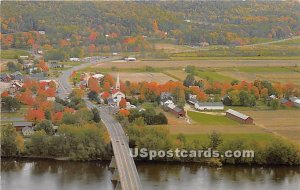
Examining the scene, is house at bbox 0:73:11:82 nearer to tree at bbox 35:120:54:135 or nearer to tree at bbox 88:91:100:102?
tree at bbox 88:91:100:102

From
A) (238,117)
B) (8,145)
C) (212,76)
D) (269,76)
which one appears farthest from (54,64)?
(8,145)

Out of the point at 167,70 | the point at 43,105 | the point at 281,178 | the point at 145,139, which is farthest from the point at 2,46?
the point at 281,178

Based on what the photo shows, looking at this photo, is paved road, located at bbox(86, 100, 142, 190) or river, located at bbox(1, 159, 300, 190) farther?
river, located at bbox(1, 159, 300, 190)

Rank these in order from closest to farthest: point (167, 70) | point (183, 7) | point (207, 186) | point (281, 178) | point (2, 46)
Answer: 1. point (207, 186)
2. point (281, 178)
3. point (167, 70)
4. point (2, 46)
5. point (183, 7)

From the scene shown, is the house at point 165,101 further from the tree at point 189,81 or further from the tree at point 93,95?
the tree at point 189,81

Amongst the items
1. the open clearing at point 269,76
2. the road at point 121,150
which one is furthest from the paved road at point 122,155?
the open clearing at point 269,76

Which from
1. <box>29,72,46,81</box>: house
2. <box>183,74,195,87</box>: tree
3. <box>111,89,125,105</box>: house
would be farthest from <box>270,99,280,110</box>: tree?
<box>29,72,46,81</box>: house

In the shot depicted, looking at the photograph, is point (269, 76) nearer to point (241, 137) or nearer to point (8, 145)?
point (241, 137)

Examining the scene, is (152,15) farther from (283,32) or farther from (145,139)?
(145,139)
